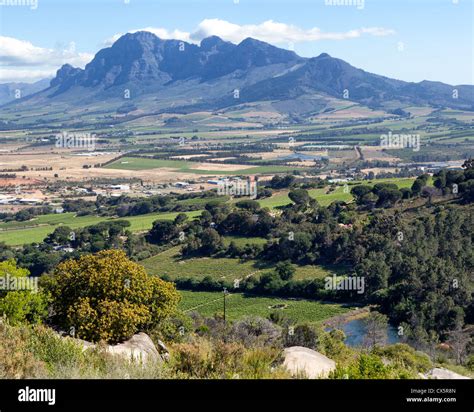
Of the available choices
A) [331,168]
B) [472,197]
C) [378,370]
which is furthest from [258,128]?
[378,370]

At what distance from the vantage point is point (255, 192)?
2810 inches

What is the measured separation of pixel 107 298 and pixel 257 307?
19269 mm

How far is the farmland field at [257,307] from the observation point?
35.6m

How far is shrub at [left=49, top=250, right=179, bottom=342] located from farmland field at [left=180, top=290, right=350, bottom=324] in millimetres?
14562

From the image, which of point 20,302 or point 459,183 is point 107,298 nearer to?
point 20,302

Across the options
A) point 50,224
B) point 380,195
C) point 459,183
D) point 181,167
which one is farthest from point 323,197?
A: point 181,167

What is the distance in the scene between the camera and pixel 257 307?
3734 cm

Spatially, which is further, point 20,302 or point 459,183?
point 459,183

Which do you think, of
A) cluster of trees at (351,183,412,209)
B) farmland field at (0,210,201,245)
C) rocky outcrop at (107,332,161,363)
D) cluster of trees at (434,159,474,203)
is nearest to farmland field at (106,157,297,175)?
farmland field at (0,210,201,245)

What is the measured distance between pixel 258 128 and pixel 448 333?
172 metres

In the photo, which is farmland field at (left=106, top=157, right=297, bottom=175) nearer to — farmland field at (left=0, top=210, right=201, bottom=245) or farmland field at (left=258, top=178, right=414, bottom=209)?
farmland field at (left=258, top=178, right=414, bottom=209)

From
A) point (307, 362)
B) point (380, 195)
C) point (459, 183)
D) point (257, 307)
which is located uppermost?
point (459, 183)

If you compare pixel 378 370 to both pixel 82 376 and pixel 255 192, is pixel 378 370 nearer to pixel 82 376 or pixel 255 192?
pixel 82 376

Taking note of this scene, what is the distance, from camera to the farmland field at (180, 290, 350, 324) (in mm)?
35594
